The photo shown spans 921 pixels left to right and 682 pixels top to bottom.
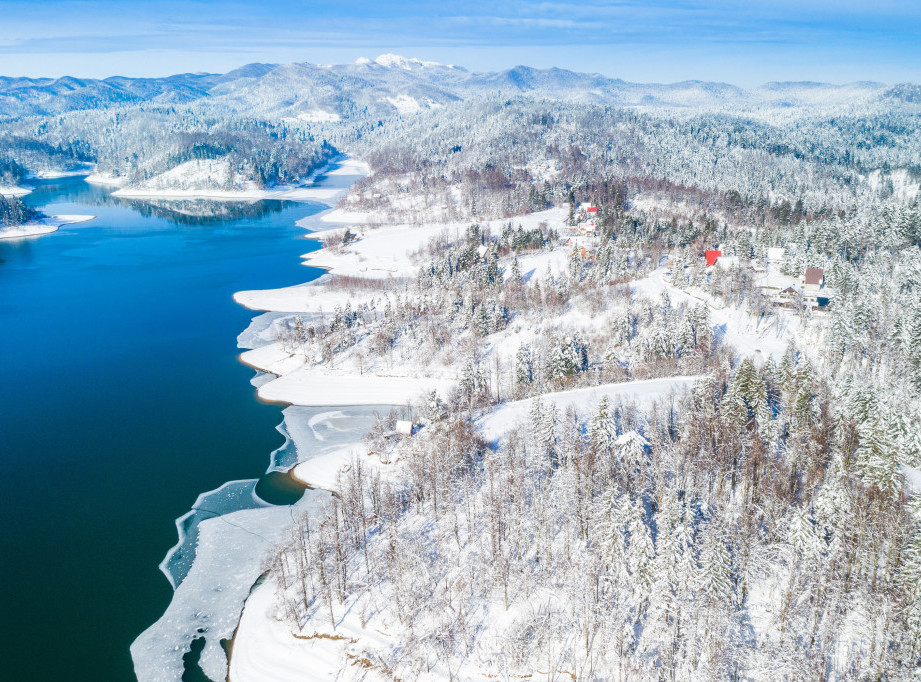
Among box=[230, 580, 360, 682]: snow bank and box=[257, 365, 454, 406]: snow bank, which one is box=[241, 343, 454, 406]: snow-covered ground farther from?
box=[230, 580, 360, 682]: snow bank

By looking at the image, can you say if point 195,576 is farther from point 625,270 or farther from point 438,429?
point 625,270

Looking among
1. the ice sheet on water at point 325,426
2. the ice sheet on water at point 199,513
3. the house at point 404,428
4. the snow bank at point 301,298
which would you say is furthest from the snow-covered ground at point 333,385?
the snow bank at point 301,298

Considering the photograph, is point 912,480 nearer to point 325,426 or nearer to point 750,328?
point 750,328

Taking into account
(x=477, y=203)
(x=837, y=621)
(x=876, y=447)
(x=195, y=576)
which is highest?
(x=477, y=203)

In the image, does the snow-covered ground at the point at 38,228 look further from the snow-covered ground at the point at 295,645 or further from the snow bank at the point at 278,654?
the snow bank at the point at 278,654

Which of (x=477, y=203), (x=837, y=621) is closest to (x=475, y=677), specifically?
(x=837, y=621)

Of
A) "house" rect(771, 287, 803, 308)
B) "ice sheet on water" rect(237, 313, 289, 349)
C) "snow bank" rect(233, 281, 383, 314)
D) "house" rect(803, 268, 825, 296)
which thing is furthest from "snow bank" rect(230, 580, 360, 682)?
"house" rect(803, 268, 825, 296)
